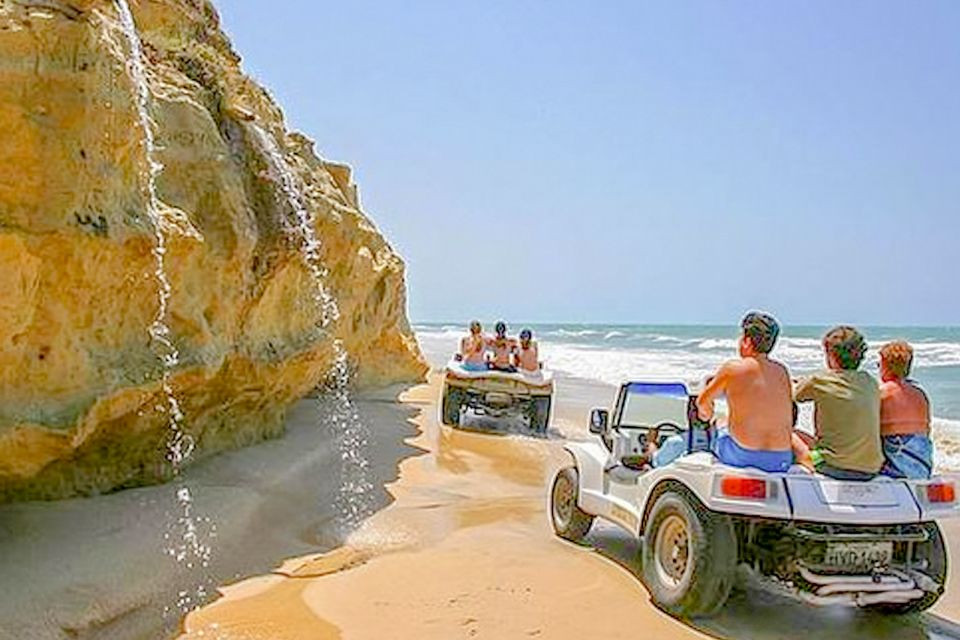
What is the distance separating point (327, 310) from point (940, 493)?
27.2ft

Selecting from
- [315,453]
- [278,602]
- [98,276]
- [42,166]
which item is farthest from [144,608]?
[315,453]

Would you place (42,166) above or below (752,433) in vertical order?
above

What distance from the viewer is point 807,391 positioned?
600 cm

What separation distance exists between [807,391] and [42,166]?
5.12 metres

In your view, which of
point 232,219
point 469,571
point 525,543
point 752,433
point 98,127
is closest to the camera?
point 752,433

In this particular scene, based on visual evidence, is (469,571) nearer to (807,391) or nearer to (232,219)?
(807,391)

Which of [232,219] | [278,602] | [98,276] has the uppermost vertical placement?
[232,219]

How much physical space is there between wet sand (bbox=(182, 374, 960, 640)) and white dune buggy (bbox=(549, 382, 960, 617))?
0.96ft

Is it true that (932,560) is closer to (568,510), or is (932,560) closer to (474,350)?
(568,510)

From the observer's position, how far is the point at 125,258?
659 cm

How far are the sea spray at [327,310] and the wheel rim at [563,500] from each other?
5.94ft

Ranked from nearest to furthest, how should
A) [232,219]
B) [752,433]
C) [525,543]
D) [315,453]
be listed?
[752,433], [525,543], [232,219], [315,453]

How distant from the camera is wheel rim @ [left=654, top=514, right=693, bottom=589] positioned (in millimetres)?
5984

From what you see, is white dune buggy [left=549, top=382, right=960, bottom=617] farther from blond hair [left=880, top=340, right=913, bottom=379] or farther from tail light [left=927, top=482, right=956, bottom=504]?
blond hair [left=880, top=340, right=913, bottom=379]
